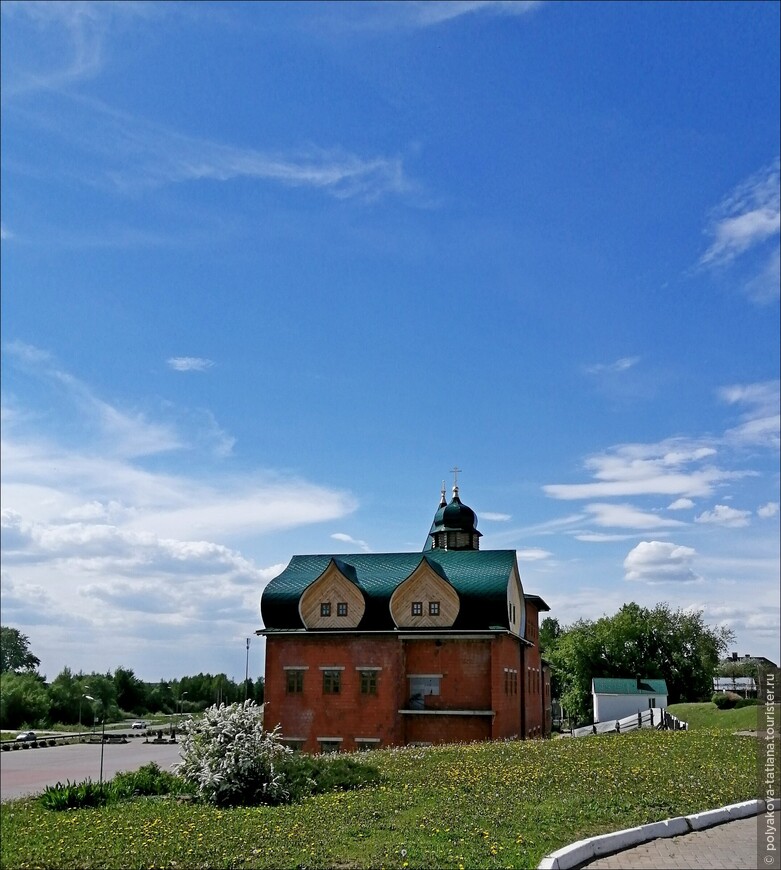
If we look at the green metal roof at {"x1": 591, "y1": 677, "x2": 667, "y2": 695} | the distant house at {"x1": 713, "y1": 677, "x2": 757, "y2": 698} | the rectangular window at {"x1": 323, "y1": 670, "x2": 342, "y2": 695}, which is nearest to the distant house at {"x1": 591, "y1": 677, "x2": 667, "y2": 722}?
the green metal roof at {"x1": 591, "y1": 677, "x2": 667, "y2": 695}

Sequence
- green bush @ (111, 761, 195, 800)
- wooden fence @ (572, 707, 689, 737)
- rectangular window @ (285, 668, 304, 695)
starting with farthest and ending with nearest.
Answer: wooden fence @ (572, 707, 689, 737)
rectangular window @ (285, 668, 304, 695)
green bush @ (111, 761, 195, 800)

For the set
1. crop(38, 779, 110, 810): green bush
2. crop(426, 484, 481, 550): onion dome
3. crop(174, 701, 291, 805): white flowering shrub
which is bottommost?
crop(38, 779, 110, 810): green bush

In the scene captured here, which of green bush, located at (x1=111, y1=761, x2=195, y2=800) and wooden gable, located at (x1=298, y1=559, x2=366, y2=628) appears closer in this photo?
green bush, located at (x1=111, y1=761, x2=195, y2=800)

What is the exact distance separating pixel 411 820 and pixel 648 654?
63.5 m

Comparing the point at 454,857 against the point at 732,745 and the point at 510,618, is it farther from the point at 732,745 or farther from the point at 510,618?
the point at 510,618

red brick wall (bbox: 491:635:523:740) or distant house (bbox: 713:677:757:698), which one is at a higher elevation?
red brick wall (bbox: 491:635:523:740)

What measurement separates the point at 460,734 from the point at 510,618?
466cm

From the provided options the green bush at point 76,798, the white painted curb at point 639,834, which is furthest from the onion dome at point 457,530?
the white painted curb at point 639,834

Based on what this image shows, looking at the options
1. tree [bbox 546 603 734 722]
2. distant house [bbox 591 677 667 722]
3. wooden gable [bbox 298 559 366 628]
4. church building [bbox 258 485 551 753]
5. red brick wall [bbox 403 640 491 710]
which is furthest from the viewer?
tree [bbox 546 603 734 722]

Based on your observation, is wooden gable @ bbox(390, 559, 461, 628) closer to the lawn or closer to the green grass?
the green grass

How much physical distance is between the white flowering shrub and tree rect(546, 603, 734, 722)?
187ft

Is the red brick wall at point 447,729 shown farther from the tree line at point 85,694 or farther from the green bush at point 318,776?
the tree line at point 85,694

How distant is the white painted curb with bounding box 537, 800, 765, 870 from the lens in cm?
981

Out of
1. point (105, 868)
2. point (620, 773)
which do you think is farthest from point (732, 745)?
point (105, 868)
